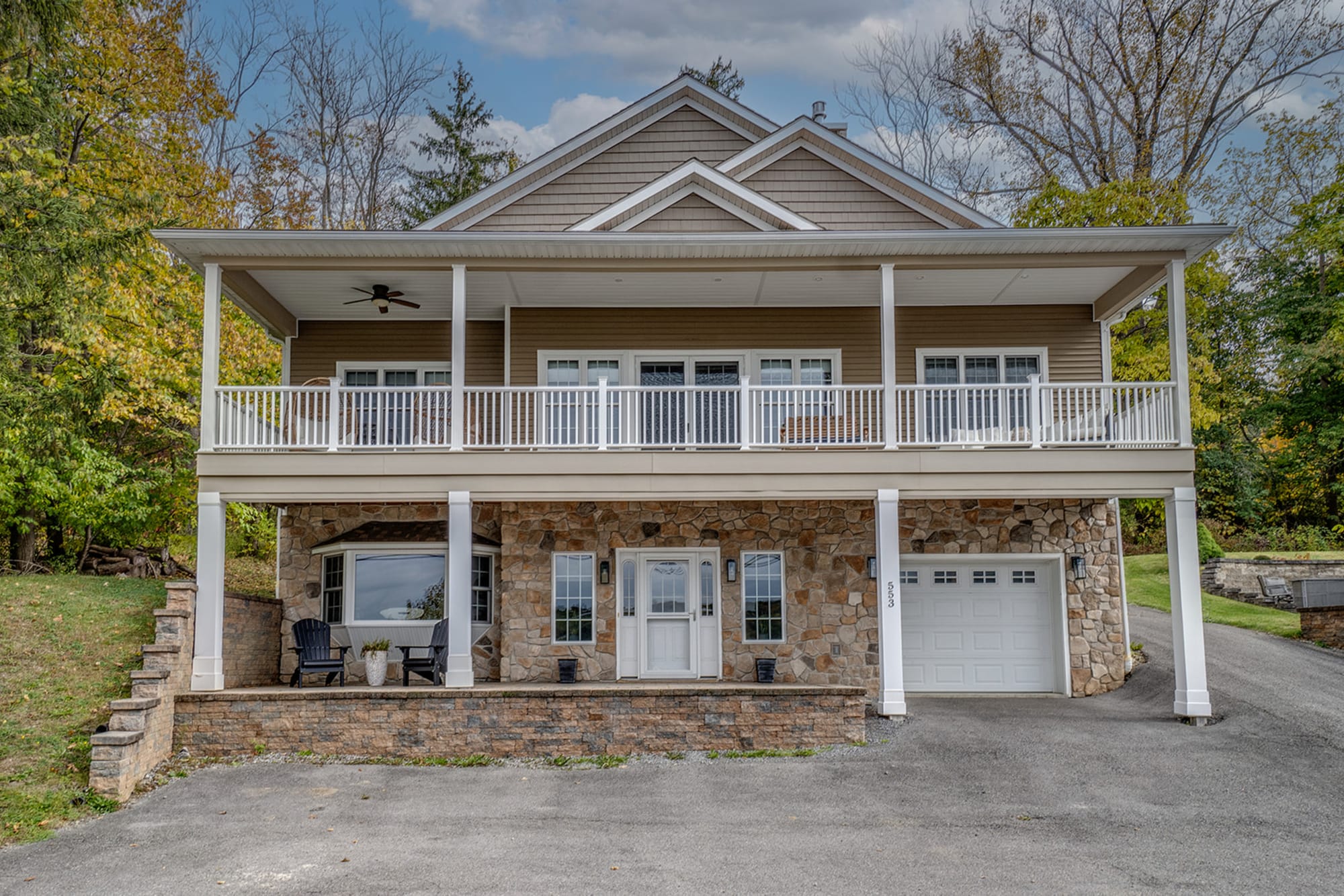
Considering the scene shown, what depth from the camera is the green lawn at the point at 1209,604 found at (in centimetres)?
1628

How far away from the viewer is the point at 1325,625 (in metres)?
14.4

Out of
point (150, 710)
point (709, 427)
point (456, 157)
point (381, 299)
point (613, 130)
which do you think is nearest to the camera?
point (150, 710)

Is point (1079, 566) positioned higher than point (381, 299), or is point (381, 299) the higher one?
point (381, 299)

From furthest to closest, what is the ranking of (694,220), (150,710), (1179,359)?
(694,220) → (1179,359) → (150,710)

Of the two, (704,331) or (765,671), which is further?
(704,331)

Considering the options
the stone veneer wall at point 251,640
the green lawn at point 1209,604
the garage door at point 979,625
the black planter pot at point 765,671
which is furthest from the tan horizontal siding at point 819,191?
the stone veneer wall at point 251,640

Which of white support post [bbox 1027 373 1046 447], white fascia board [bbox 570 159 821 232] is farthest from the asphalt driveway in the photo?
white fascia board [bbox 570 159 821 232]

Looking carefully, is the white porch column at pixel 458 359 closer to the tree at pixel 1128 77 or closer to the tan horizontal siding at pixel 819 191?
the tan horizontal siding at pixel 819 191

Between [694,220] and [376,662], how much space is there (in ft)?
22.3

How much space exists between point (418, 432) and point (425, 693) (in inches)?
130

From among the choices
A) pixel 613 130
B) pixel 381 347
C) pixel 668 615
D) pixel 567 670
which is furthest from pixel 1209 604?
pixel 381 347

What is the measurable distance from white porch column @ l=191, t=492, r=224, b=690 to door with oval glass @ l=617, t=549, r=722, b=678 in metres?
4.64

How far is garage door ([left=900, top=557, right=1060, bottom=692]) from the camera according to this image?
1332 centimetres

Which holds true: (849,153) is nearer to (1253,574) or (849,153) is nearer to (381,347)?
(381,347)
